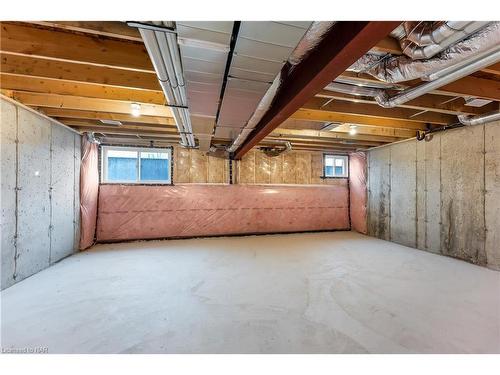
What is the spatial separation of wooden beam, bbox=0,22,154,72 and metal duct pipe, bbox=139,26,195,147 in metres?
0.27

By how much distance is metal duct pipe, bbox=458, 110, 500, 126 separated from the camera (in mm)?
2619

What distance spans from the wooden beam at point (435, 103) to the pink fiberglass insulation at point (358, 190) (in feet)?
7.87

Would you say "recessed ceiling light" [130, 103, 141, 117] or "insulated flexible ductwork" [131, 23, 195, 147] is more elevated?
"recessed ceiling light" [130, 103, 141, 117]

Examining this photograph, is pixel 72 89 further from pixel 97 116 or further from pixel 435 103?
pixel 435 103

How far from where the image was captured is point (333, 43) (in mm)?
1156

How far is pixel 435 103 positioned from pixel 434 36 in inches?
66.5

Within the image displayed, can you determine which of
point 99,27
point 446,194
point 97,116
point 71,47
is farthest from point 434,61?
point 97,116

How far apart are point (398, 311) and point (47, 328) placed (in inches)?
105

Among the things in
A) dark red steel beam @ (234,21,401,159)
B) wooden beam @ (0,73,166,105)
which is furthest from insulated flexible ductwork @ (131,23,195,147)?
dark red steel beam @ (234,21,401,159)

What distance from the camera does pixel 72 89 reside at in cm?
218

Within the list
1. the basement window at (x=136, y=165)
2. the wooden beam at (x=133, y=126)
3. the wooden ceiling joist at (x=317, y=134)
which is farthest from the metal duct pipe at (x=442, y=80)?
the basement window at (x=136, y=165)

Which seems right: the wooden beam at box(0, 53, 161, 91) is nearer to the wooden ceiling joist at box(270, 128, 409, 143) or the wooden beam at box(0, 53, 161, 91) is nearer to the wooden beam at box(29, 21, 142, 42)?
the wooden beam at box(29, 21, 142, 42)
